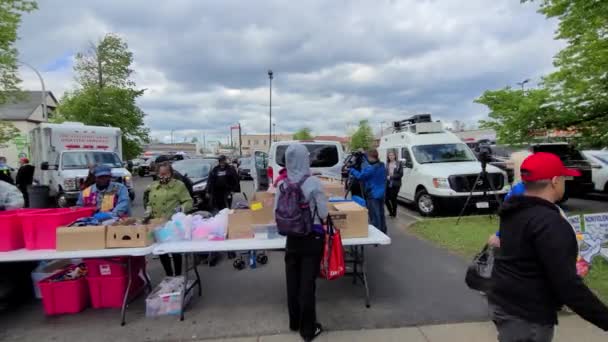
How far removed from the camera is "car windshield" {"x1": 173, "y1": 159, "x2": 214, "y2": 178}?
430 inches

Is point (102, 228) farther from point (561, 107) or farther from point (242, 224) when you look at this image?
point (561, 107)

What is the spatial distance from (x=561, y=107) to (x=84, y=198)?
8580 millimetres

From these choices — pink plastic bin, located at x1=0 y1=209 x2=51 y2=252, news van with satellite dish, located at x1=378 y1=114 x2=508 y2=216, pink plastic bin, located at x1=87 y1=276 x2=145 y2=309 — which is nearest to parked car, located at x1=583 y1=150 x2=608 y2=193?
news van with satellite dish, located at x1=378 y1=114 x2=508 y2=216

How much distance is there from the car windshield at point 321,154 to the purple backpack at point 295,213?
568cm

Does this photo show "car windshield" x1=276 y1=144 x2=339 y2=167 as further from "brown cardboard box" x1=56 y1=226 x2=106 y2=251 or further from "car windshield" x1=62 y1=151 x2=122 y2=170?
"car windshield" x1=62 y1=151 x2=122 y2=170

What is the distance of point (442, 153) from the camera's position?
10.2m

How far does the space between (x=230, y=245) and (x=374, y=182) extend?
11.6 ft

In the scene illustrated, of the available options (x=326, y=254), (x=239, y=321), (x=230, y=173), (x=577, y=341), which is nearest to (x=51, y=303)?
(x=239, y=321)

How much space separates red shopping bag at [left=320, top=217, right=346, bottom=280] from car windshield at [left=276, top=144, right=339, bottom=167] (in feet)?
17.8

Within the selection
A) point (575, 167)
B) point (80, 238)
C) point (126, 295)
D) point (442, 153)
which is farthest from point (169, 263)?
point (575, 167)

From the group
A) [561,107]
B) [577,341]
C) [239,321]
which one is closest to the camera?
[577,341]

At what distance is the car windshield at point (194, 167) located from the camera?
1092 centimetres

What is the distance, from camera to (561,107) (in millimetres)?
7027

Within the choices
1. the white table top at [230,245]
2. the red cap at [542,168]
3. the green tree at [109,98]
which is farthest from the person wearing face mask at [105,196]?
the green tree at [109,98]
